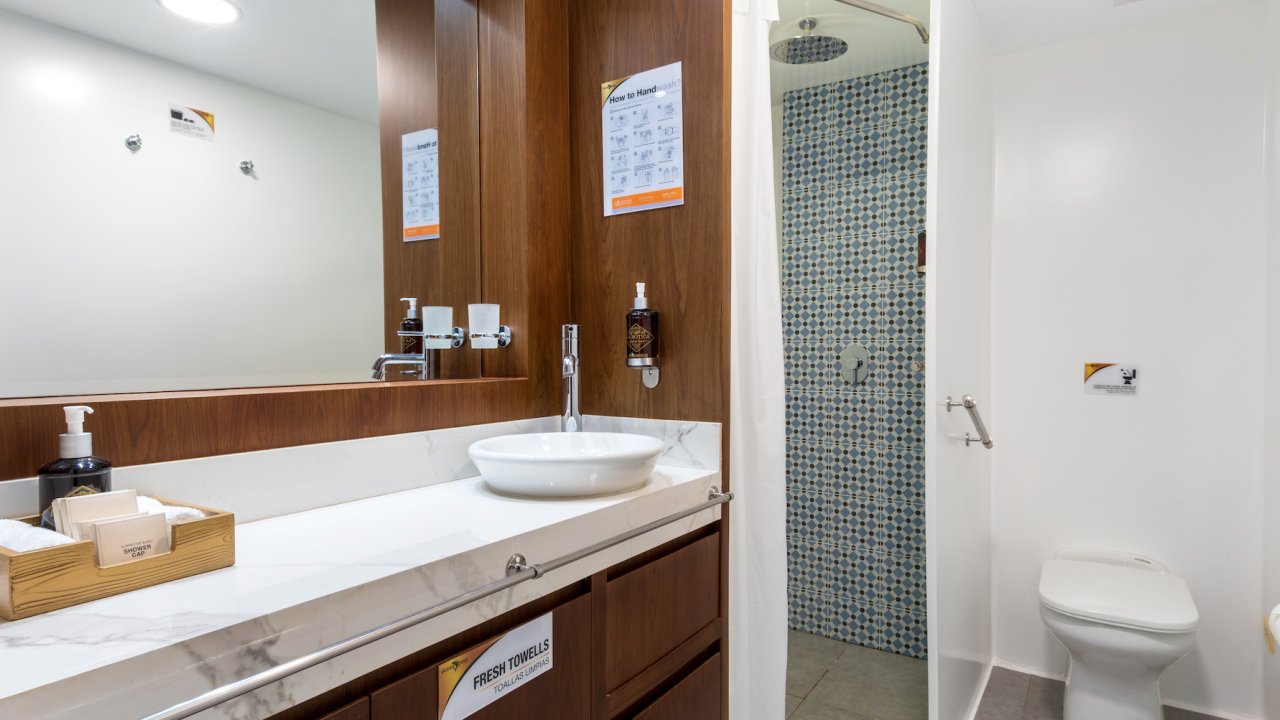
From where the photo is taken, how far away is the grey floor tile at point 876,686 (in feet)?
7.41

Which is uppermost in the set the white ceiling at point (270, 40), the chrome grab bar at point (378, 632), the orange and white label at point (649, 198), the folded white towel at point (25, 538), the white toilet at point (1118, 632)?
the white ceiling at point (270, 40)

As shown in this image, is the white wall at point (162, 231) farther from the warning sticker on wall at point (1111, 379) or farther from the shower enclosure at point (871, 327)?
the warning sticker on wall at point (1111, 379)

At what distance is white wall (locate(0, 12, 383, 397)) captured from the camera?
3.07 feet

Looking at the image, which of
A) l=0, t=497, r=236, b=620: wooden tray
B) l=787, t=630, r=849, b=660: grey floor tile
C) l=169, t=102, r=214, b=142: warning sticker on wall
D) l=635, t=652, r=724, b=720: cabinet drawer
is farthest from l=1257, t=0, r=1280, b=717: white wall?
l=169, t=102, r=214, b=142: warning sticker on wall

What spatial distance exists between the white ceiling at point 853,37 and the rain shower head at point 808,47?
18 mm

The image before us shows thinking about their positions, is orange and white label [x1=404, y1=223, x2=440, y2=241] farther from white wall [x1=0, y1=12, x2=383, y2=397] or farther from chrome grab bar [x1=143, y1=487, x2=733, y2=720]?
chrome grab bar [x1=143, y1=487, x2=733, y2=720]

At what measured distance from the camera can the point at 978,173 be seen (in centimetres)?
227

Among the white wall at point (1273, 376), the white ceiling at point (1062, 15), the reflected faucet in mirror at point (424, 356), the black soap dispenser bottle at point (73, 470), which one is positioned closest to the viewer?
the black soap dispenser bottle at point (73, 470)

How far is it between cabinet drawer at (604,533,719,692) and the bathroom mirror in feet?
2.34

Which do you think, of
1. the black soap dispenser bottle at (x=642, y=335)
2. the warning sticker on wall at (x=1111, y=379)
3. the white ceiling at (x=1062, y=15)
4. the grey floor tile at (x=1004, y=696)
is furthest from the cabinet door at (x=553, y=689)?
the white ceiling at (x=1062, y=15)

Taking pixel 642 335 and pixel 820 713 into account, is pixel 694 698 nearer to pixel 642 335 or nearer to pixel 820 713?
pixel 642 335

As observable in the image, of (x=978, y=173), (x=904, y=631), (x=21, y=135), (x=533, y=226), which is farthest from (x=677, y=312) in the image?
(x=904, y=631)

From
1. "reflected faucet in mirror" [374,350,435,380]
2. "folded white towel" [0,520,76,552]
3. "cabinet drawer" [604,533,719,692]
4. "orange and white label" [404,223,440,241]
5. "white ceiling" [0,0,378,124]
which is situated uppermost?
"white ceiling" [0,0,378,124]

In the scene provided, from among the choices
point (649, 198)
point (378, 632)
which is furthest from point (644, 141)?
point (378, 632)
